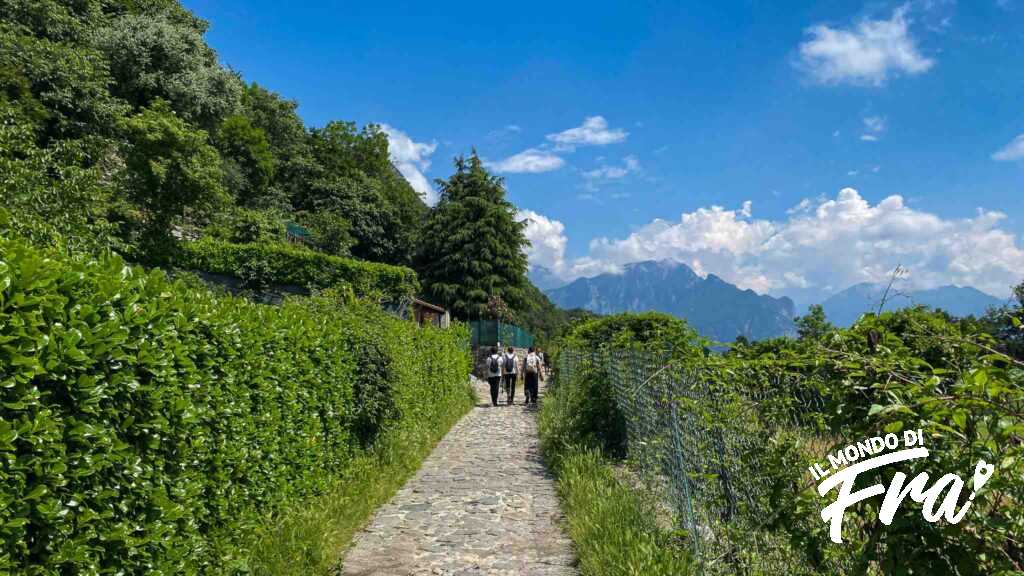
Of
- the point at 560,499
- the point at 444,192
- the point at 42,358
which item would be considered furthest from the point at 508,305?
the point at 42,358

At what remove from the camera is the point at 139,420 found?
3.21 metres

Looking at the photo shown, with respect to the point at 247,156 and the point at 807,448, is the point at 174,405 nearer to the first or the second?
the point at 807,448

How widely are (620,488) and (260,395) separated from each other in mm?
3961

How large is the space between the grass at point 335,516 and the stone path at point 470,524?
0.54 ft

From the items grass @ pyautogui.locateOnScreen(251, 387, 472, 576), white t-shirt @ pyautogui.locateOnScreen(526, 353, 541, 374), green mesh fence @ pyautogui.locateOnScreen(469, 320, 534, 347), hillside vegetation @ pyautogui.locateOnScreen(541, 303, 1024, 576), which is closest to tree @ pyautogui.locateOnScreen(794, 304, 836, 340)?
hillside vegetation @ pyautogui.locateOnScreen(541, 303, 1024, 576)

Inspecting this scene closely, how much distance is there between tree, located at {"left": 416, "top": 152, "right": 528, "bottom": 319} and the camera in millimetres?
41156

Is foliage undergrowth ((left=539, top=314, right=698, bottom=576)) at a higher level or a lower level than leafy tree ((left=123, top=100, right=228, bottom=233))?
lower

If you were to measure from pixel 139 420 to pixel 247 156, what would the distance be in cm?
4956

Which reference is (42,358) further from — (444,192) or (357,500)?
(444,192)

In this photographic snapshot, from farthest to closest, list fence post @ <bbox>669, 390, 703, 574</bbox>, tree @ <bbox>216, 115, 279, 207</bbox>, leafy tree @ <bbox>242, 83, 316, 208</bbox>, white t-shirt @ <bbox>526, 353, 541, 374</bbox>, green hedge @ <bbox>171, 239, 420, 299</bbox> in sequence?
leafy tree @ <bbox>242, 83, 316, 208</bbox>
tree @ <bbox>216, 115, 279, 207</bbox>
green hedge @ <bbox>171, 239, 420, 299</bbox>
white t-shirt @ <bbox>526, 353, 541, 374</bbox>
fence post @ <bbox>669, 390, 703, 574</bbox>

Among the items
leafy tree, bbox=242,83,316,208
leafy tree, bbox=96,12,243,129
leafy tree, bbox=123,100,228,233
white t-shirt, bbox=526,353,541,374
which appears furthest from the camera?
leafy tree, bbox=242,83,316,208

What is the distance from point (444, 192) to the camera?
1725 inches

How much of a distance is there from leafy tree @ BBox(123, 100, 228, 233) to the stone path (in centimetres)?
1637

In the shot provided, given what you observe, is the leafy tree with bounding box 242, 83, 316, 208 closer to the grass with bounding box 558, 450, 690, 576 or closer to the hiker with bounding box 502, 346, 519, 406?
the hiker with bounding box 502, 346, 519, 406
